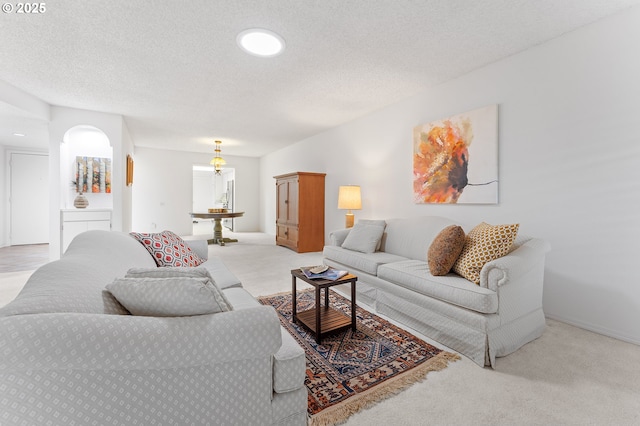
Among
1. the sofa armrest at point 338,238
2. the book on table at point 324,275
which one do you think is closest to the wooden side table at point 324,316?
the book on table at point 324,275

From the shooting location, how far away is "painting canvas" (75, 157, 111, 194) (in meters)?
4.81

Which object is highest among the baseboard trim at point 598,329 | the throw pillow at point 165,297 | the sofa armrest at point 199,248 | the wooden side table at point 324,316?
the throw pillow at point 165,297

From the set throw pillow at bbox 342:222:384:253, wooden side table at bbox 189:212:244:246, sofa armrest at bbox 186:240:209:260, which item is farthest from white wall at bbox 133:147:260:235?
throw pillow at bbox 342:222:384:253

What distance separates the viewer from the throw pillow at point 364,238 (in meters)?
3.35

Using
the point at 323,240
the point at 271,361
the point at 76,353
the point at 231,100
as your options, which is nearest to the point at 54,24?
the point at 231,100

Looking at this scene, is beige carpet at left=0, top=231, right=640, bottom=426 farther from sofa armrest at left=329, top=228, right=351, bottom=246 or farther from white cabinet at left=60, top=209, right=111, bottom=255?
white cabinet at left=60, top=209, right=111, bottom=255

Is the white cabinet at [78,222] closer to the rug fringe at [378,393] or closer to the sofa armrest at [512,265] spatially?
the rug fringe at [378,393]

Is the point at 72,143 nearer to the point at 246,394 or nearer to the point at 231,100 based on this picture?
the point at 231,100

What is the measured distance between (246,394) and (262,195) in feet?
26.8

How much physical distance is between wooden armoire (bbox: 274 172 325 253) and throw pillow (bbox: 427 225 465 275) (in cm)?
348

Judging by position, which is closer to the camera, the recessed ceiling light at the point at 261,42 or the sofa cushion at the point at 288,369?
the sofa cushion at the point at 288,369

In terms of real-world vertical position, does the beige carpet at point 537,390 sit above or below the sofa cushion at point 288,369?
below

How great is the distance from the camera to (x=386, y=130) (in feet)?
13.9

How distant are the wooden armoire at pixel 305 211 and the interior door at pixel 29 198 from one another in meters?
5.87
